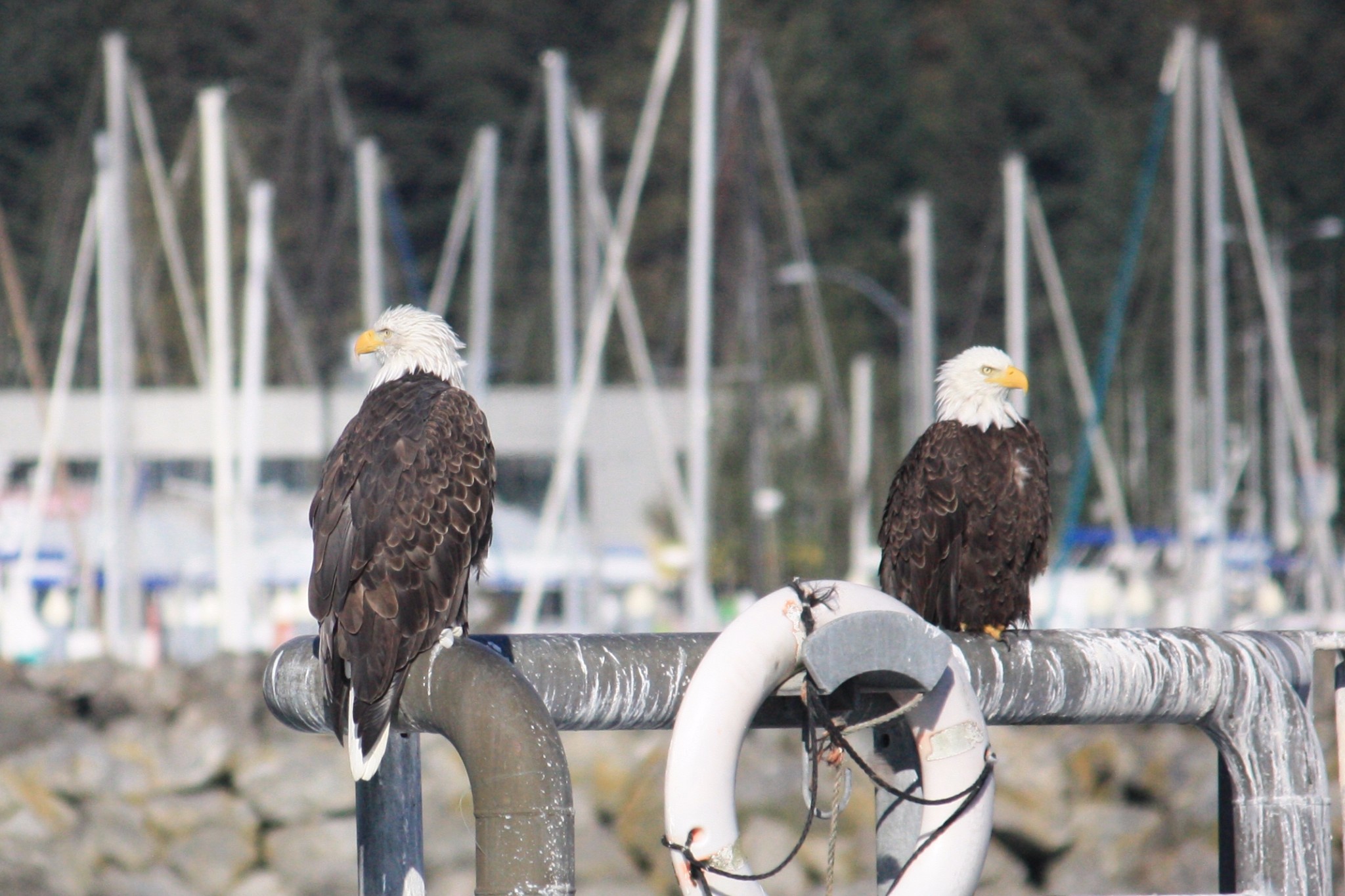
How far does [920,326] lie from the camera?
24938mm

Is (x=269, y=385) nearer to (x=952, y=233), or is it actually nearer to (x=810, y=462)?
(x=810, y=462)

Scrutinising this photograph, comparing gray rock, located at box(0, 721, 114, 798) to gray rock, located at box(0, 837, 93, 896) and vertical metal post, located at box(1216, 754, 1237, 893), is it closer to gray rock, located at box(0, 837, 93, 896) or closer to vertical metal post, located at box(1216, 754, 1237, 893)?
gray rock, located at box(0, 837, 93, 896)

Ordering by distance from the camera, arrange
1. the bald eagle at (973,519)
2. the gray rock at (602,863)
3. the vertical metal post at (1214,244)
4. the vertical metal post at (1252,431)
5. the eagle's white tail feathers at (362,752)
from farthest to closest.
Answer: the vertical metal post at (1252,431) < the vertical metal post at (1214,244) < the gray rock at (602,863) < the bald eagle at (973,519) < the eagle's white tail feathers at (362,752)

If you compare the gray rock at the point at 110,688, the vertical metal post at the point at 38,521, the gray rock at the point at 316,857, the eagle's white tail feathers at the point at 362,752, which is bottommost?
the gray rock at the point at 316,857

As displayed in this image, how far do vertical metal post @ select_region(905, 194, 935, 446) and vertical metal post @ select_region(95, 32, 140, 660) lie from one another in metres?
10.4

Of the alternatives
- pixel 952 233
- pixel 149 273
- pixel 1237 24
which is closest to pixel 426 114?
pixel 952 233

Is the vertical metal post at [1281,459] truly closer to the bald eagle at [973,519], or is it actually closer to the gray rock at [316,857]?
the gray rock at [316,857]

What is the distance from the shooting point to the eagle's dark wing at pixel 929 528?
5.64m

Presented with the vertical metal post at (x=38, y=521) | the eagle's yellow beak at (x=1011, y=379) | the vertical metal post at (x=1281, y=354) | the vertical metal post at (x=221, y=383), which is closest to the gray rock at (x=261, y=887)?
the vertical metal post at (x=221, y=383)

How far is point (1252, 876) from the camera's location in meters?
3.12

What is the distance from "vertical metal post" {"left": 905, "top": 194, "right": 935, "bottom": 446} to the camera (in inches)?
982

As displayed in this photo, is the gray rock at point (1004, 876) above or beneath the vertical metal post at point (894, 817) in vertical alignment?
beneath

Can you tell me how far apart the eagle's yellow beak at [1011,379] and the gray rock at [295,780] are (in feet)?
31.2

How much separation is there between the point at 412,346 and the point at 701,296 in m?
12.6
